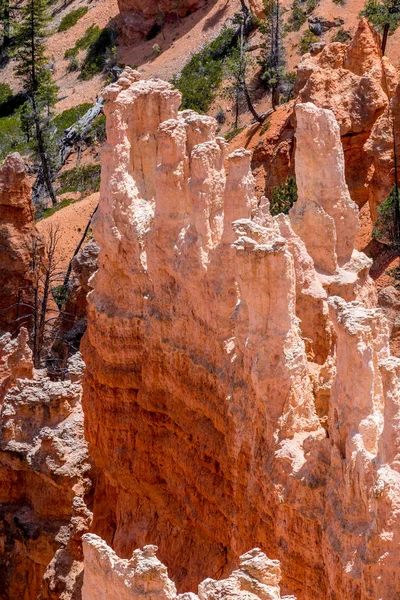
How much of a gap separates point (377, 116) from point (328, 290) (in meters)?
17.7

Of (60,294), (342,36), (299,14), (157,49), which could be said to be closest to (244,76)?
(342,36)

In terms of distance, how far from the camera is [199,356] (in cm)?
1683

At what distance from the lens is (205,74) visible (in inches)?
2223

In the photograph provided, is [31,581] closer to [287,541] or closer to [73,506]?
[73,506]

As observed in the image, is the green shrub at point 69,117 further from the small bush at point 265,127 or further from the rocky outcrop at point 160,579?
the rocky outcrop at point 160,579

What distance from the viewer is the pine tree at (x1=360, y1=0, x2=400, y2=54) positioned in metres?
41.7

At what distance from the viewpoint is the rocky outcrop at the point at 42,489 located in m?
20.4

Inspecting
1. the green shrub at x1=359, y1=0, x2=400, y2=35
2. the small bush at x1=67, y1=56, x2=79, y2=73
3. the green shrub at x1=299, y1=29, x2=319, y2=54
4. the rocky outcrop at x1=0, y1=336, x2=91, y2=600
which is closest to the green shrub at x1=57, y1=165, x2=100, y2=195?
the green shrub at x1=299, y1=29, x2=319, y2=54

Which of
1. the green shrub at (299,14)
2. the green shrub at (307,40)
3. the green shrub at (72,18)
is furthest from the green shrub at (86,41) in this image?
the green shrub at (307,40)

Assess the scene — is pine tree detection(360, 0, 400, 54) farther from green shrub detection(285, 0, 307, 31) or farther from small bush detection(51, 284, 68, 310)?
small bush detection(51, 284, 68, 310)

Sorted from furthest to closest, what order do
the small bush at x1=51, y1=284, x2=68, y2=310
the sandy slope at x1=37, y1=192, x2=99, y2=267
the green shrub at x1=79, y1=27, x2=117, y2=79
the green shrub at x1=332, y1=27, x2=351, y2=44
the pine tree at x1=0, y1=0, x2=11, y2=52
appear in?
the pine tree at x1=0, y1=0, x2=11, y2=52 < the green shrub at x1=79, y1=27, x2=117, y2=79 < the green shrub at x1=332, y1=27, x2=351, y2=44 < the sandy slope at x1=37, y1=192, x2=99, y2=267 < the small bush at x1=51, y1=284, x2=68, y2=310

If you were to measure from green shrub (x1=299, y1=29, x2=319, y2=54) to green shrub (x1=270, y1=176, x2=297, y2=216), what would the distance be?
21.5 m

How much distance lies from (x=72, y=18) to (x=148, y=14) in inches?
370

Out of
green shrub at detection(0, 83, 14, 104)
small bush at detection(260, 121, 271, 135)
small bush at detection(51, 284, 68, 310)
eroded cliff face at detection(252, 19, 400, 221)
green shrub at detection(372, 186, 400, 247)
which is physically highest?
green shrub at detection(0, 83, 14, 104)
